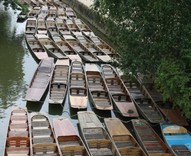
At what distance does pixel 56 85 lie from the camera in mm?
16172

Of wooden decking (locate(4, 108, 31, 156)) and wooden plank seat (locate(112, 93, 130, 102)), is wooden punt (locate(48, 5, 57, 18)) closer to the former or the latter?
wooden plank seat (locate(112, 93, 130, 102))

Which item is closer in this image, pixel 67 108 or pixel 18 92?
pixel 67 108

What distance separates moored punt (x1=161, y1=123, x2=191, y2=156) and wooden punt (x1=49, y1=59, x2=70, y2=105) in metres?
4.25

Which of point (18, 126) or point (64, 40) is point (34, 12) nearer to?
point (64, 40)

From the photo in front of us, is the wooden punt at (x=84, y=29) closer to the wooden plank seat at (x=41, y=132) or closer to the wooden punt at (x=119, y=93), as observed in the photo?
the wooden punt at (x=119, y=93)

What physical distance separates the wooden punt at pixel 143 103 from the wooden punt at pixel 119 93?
0.29m

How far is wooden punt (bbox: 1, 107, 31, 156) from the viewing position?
11266mm

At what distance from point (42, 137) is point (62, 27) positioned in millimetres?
14839

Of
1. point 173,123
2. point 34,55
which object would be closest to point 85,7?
point 34,55

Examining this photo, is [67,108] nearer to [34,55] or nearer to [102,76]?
[102,76]

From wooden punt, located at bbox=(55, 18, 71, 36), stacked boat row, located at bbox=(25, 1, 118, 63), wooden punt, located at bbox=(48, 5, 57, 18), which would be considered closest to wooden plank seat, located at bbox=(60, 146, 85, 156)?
stacked boat row, located at bbox=(25, 1, 118, 63)

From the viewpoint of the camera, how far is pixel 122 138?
1252 centimetres

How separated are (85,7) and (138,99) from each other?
1761cm

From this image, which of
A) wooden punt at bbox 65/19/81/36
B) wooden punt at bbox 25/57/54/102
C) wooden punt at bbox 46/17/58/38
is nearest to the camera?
wooden punt at bbox 25/57/54/102
